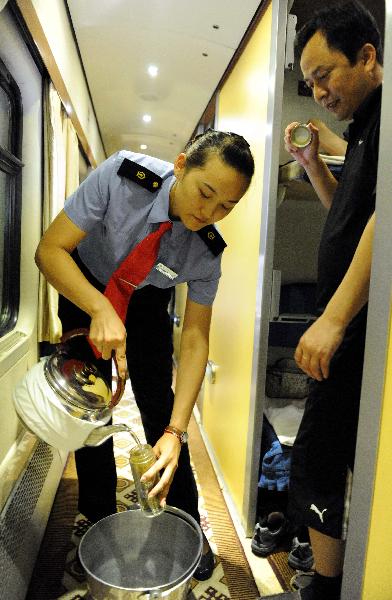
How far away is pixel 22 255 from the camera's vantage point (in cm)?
180

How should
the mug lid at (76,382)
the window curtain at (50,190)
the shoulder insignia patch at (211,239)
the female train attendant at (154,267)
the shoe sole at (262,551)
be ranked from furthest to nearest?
the window curtain at (50,190) < the shoe sole at (262,551) < the shoulder insignia patch at (211,239) < the female train attendant at (154,267) < the mug lid at (76,382)

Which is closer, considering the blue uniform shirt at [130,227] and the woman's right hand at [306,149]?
the blue uniform shirt at [130,227]

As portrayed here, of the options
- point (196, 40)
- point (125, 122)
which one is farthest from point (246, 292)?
point (125, 122)

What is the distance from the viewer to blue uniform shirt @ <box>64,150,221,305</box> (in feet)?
3.43

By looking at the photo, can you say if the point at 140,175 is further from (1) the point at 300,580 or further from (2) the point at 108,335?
(1) the point at 300,580

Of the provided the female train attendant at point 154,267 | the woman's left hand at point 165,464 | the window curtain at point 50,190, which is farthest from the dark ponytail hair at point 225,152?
the window curtain at point 50,190

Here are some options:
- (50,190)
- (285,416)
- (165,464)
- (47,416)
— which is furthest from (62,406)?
(50,190)

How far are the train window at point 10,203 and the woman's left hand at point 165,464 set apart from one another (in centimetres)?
98

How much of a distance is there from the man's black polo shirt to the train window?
49.6 inches

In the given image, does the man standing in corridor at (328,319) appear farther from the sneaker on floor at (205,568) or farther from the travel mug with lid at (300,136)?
the sneaker on floor at (205,568)

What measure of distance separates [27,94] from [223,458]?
1.82m

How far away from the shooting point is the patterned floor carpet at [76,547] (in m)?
1.23

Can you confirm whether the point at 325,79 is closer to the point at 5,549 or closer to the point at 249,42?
the point at 249,42

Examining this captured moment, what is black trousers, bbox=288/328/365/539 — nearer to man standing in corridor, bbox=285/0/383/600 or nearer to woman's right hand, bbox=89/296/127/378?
man standing in corridor, bbox=285/0/383/600
